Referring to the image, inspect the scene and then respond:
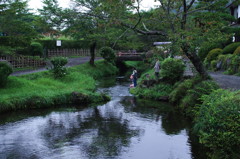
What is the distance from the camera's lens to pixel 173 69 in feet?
63.8

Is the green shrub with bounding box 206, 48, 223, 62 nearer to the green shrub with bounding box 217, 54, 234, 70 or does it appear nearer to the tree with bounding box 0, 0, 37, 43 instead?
the green shrub with bounding box 217, 54, 234, 70

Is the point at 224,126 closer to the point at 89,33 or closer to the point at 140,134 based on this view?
the point at 140,134

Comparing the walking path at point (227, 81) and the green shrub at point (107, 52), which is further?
the green shrub at point (107, 52)

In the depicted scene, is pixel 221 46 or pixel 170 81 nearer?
pixel 170 81

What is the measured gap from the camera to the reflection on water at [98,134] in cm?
927

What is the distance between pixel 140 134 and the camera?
37.3 feet

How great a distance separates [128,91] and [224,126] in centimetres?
1489

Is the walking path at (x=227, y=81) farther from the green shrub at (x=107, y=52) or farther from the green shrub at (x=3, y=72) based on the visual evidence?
the green shrub at (x=107, y=52)

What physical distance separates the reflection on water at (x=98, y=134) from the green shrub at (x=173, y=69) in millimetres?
3478

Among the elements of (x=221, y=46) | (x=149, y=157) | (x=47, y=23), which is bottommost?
(x=149, y=157)

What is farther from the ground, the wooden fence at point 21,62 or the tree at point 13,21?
the tree at point 13,21

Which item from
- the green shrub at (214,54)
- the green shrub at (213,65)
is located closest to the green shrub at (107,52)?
the green shrub at (214,54)

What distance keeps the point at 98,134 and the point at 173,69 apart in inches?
385

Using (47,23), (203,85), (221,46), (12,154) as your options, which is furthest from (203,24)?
(47,23)
